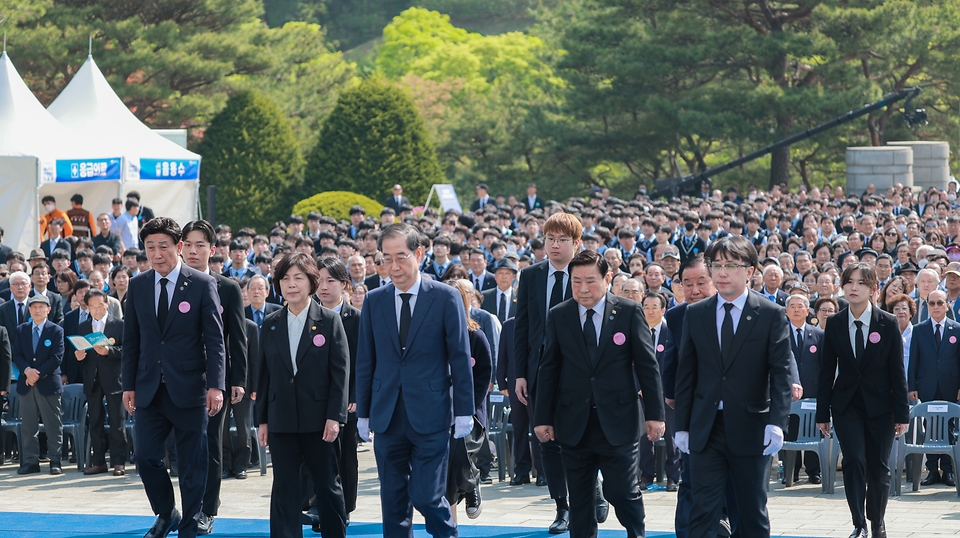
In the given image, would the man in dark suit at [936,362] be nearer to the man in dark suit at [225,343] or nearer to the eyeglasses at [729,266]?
the eyeglasses at [729,266]

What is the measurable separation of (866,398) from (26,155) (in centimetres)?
1624

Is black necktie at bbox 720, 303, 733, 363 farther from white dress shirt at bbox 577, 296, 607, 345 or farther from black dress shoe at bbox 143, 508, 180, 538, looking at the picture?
black dress shoe at bbox 143, 508, 180, 538

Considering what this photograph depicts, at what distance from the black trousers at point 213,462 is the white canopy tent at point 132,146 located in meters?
14.7

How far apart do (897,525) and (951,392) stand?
90.4 inches

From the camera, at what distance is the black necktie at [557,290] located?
7.79 meters

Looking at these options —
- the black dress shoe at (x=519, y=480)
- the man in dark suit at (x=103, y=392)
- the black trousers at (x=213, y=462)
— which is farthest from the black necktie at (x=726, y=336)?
the man in dark suit at (x=103, y=392)

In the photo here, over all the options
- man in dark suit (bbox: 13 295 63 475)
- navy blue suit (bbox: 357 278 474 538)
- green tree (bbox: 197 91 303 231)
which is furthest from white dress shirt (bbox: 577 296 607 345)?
green tree (bbox: 197 91 303 231)

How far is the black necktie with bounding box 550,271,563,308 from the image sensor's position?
779 cm

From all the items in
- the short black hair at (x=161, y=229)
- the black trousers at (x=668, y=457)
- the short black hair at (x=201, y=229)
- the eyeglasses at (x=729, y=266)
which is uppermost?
the short black hair at (x=201, y=229)

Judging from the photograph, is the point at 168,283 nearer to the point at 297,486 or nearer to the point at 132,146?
the point at 297,486

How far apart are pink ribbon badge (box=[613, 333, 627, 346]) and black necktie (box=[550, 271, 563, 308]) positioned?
0.95 meters

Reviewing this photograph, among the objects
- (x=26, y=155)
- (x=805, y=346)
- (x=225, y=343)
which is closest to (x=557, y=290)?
(x=225, y=343)

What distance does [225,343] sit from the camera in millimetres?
7941

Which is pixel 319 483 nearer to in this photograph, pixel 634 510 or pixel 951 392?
pixel 634 510
